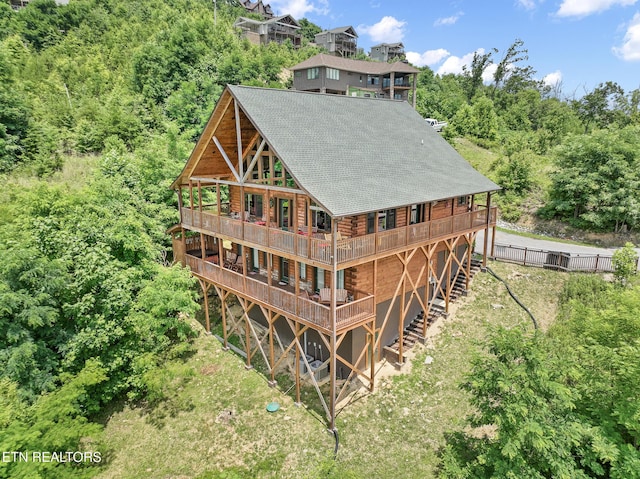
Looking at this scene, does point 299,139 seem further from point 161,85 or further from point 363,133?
point 161,85

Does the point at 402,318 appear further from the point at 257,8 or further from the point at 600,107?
the point at 257,8

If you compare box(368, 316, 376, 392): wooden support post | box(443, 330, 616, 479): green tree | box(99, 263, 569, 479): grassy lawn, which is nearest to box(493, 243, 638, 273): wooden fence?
box(99, 263, 569, 479): grassy lawn

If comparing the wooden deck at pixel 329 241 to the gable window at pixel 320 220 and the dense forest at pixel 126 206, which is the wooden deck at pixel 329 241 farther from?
the dense forest at pixel 126 206

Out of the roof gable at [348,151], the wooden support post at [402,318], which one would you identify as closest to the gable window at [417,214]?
the roof gable at [348,151]

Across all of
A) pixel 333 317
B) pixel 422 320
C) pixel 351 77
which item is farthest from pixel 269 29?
pixel 333 317

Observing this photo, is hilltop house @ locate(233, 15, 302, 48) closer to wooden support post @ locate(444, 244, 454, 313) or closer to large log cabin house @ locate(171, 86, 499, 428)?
large log cabin house @ locate(171, 86, 499, 428)

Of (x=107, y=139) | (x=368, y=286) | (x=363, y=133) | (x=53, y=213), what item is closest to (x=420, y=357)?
(x=368, y=286)

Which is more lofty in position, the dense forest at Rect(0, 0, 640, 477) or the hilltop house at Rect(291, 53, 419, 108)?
the hilltop house at Rect(291, 53, 419, 108)
